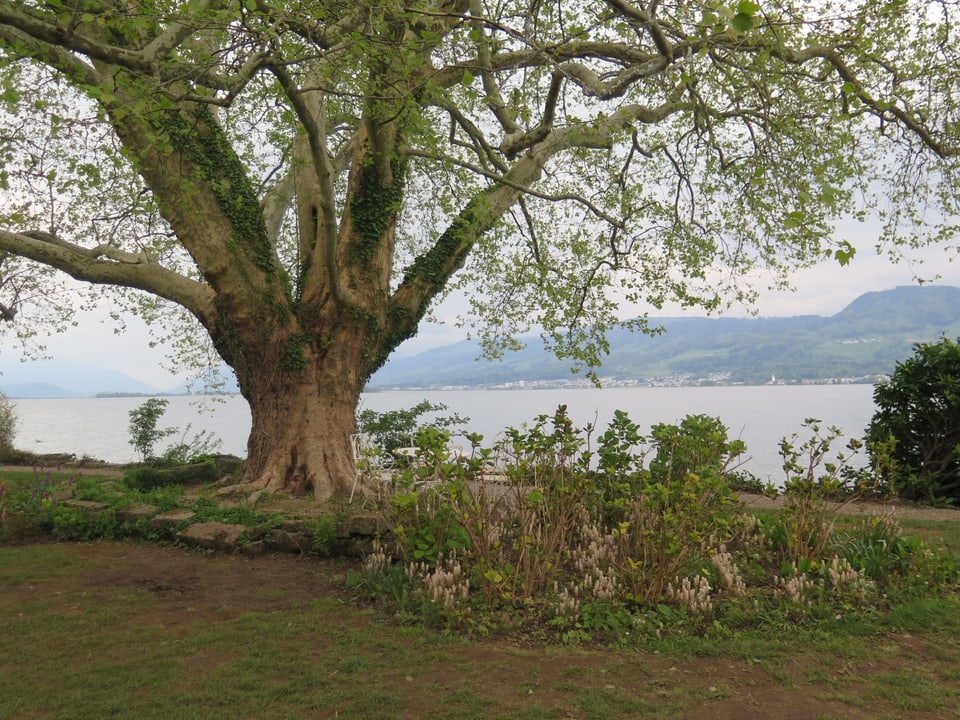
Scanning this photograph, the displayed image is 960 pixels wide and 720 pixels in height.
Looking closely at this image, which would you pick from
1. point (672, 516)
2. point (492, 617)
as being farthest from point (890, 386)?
point (492, 617)

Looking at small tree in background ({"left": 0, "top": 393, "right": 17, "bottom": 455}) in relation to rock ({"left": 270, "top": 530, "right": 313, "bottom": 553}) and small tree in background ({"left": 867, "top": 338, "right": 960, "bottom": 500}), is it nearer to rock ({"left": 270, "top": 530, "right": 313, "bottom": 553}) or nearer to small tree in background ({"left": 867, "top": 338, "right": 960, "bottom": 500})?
rock ({"left": 270, "top": 530, "right": 313, "bottom": 553})

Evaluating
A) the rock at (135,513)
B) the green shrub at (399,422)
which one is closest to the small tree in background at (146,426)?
the green shrub at (399,422)

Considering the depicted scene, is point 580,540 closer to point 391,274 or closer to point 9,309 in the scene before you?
point 391,274

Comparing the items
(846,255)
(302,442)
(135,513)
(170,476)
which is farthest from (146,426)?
(846,255)

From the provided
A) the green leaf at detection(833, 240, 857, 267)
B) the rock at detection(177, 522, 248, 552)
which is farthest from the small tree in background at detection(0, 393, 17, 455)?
the green leaf at detection(833, 240, 857, 267)

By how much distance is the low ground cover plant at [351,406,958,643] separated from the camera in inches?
171

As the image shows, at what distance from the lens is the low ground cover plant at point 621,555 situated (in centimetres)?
436

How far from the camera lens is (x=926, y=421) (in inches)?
376

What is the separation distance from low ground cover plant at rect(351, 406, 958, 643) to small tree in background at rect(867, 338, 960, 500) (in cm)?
472

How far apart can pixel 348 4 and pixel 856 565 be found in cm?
628

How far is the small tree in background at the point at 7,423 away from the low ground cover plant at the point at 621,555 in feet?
50.2

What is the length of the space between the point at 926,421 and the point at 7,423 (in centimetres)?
1991

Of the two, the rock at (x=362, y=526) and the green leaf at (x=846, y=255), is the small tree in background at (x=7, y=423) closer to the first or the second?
the rock at (x=362, y=526)

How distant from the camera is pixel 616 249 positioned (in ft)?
35.9
